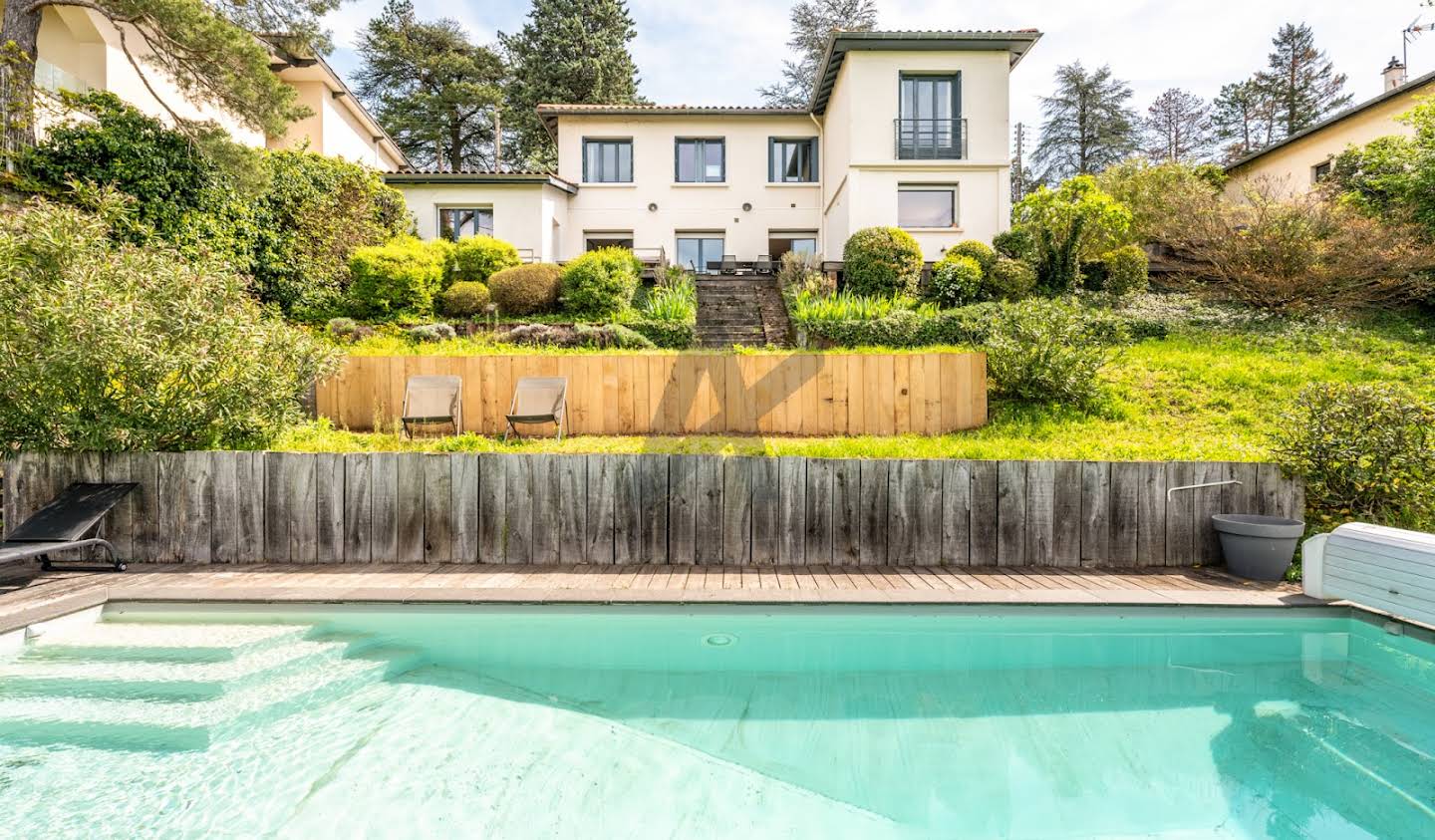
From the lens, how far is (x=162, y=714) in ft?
10.5

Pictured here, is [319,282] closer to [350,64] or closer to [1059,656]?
[1059,656]

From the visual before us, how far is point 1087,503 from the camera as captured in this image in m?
4.84

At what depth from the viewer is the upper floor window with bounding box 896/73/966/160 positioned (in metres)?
15.7

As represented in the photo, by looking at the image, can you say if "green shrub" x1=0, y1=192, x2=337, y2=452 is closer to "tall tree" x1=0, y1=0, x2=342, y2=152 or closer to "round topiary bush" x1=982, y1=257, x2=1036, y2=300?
"tall tree" x1=0, y1=0, x2=342, y2=152

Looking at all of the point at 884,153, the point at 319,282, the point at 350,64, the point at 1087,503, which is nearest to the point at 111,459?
the point at 1087,503

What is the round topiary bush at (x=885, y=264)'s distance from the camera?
13.1 m

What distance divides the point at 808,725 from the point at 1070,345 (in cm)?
648

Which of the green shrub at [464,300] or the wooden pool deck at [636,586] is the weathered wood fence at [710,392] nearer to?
the wooden pool deck at [636,586]

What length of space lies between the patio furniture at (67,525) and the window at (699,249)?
49.8 feet

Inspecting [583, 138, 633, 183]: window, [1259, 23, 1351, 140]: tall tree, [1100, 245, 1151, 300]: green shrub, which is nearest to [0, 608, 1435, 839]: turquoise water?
[1100, 245, 1151, 300]: green shrub

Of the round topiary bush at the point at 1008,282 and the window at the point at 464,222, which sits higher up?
the window at the point at 464,222

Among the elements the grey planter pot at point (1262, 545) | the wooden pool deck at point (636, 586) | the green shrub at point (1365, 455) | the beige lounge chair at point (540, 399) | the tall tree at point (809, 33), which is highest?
the tall tree at point (809, 33)

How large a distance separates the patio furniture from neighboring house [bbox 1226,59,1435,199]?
18342 mm

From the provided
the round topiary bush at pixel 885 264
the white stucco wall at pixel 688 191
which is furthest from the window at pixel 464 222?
the round topiary bush at pixel 885 264
